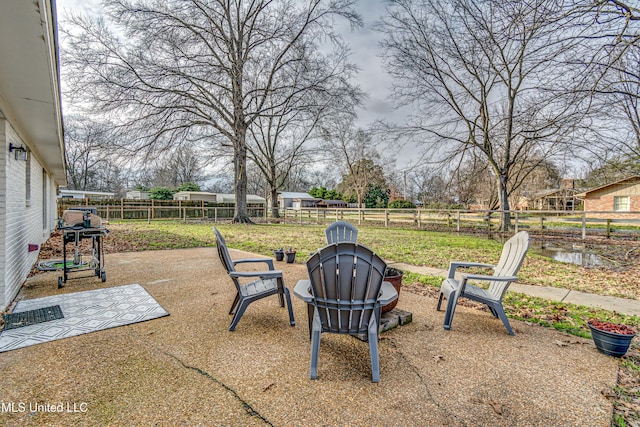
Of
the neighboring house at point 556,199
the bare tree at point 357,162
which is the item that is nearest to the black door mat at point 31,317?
the bare tree at point 357,162

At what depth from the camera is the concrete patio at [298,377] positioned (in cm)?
177

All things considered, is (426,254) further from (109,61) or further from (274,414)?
(109,61)

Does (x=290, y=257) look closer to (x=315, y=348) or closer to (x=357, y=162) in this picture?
(x=315, y=348)

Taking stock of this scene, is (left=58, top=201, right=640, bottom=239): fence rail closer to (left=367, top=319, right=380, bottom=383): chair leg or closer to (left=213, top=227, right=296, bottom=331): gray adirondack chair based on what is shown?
(left=213, top=227, right=296, bottom=331): gray adirondack chair

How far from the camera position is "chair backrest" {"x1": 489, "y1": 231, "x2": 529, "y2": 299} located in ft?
10.0

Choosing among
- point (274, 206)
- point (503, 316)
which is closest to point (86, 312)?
point (503, 316)

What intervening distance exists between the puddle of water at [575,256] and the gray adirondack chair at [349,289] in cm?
694

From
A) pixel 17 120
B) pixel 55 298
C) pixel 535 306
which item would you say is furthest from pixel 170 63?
pixel 535 306

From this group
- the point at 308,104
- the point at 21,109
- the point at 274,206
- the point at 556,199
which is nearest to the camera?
the point at 21,109

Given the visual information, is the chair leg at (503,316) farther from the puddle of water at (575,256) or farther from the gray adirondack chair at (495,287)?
the puddle of water at (575,256)

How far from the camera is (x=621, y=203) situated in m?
20.3

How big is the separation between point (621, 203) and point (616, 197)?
495 millimetres

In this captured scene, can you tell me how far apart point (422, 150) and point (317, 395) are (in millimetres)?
12430

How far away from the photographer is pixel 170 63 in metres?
11.8
